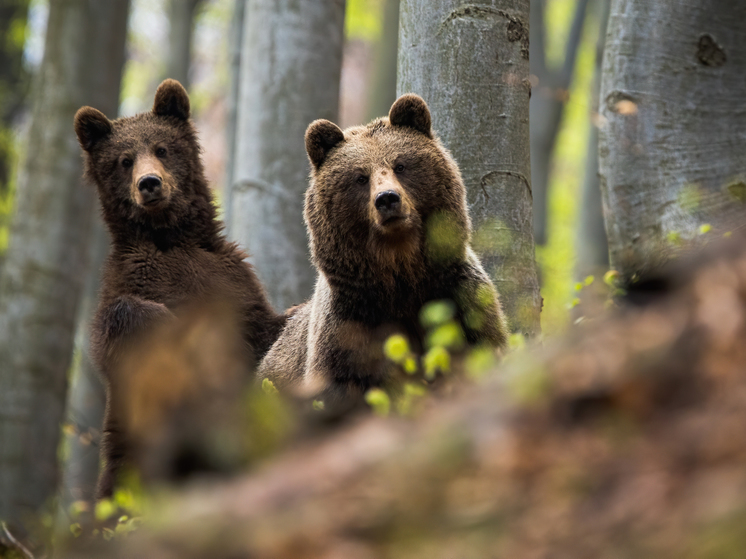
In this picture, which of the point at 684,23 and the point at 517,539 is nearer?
the point at 517,539

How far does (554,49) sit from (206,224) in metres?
20.9

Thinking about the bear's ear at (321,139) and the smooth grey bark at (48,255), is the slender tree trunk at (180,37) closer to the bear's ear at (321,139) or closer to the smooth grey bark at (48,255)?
the smooth grey bark at (48,255)

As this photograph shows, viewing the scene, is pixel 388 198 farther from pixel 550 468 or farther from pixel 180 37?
pixel 180 37

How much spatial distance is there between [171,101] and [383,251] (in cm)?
265

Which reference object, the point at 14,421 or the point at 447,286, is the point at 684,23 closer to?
the point at 447,286

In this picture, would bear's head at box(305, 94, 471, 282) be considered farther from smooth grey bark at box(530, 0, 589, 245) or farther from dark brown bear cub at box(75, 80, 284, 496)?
smooth grey bark at box(530, 0, 589, 245)

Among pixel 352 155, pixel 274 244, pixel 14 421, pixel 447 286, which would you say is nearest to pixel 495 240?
pixel 447 286

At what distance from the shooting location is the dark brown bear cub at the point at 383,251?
4.50 m

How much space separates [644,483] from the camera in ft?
6.00

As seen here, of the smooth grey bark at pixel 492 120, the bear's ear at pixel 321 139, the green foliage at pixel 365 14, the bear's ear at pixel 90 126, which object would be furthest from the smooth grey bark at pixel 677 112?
the green foliage at pixel 365 14

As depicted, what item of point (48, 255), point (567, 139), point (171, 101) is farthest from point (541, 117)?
point (567, 139)

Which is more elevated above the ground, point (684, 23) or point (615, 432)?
point (684, 23)

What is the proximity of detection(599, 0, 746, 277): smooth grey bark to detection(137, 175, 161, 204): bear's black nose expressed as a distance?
3391 millimetres

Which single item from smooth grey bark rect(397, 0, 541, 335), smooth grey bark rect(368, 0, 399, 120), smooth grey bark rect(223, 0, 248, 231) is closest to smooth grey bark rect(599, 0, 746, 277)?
smooth grey bark rect(397, 0, 541, 335)
